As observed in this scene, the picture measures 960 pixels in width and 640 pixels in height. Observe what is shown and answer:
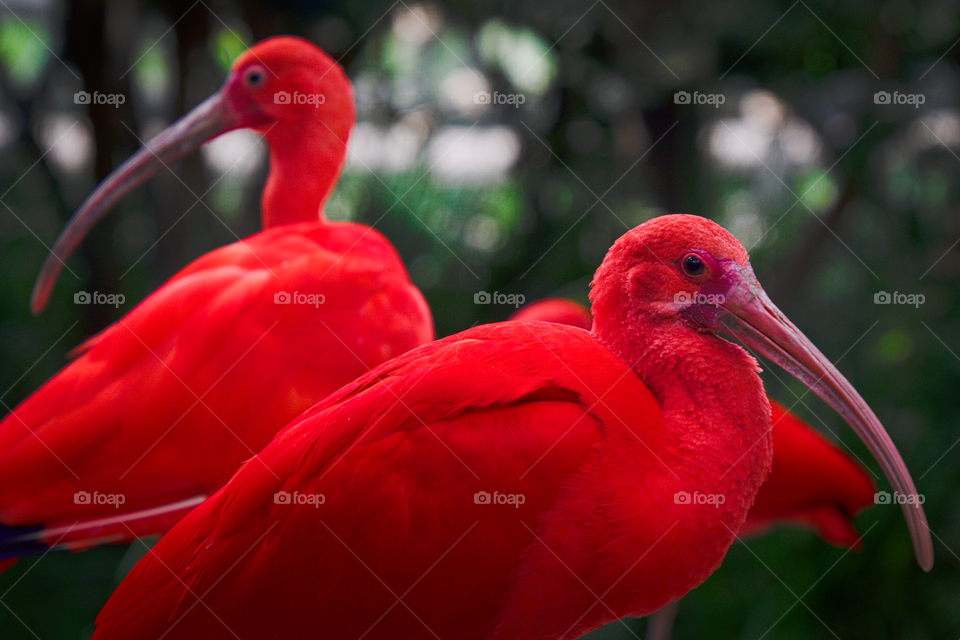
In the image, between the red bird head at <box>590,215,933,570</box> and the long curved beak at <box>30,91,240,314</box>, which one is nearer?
the red bird head at <box>590,215,933,570</box>

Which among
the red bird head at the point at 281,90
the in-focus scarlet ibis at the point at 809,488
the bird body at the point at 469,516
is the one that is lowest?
the in-focus scarlet ibis at the point at 809,488

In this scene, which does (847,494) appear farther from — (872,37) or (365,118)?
(365,118)

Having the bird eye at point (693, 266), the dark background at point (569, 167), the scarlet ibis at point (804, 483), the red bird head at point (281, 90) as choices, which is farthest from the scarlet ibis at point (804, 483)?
the bird eye at point (693, 266)

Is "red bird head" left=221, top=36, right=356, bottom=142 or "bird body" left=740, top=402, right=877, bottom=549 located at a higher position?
"red bird head" left=221, top=36, right=356, bottom=142

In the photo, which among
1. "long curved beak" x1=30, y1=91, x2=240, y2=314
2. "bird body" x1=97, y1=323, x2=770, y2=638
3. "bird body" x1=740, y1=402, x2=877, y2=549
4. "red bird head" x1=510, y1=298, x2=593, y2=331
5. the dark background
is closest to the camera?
"bird body" x1=97, y1=323, x2=770, y2=638

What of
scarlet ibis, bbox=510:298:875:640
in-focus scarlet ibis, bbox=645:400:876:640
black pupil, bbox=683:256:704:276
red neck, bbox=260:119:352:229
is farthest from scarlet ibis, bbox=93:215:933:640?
in-focus scarlet ibis, bbox=645:400:876:640

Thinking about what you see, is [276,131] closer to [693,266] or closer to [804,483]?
[693,266]

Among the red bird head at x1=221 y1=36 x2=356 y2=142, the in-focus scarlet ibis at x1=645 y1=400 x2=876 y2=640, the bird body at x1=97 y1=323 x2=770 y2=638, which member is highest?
the red bird head at x1=221 y1=36 x2=356 y2=142

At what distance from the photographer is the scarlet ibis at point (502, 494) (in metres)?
0.85

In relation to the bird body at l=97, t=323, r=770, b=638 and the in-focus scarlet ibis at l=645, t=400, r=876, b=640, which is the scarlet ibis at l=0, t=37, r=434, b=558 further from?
the in-focus scarlet ibis at l=645, t=400, r=876, b=640

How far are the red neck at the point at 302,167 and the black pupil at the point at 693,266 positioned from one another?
96cm

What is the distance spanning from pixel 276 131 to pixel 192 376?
645 millimetres

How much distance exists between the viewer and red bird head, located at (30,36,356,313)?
4.79 ft

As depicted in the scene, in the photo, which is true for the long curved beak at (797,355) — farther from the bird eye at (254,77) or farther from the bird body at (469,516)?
the bird eye at (254,77)
